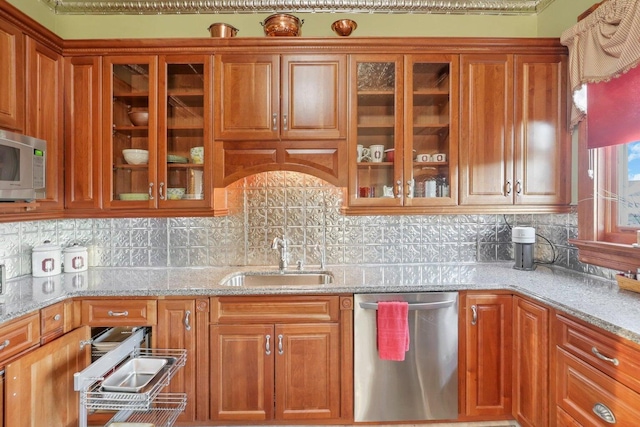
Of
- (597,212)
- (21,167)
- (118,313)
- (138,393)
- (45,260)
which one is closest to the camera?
(138,393)

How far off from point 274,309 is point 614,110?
2.20 meters

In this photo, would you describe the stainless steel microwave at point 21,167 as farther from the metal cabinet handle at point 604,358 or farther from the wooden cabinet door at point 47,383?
the metal cabinet handle at point 604,358

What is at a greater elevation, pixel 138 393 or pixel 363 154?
pixel 363 154

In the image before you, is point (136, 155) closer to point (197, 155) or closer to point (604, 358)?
point (197, 155)

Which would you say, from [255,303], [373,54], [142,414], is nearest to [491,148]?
[373,54]

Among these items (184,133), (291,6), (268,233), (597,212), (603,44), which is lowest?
(268,233)

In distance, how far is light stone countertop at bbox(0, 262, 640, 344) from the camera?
1560 millimetres

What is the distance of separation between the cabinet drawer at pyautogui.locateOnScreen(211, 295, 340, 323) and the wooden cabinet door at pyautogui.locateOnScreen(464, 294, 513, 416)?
0.81 meters

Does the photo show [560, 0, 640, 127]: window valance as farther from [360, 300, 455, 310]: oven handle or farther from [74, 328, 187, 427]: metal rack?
[74, 328, 187, 427]: metal rack

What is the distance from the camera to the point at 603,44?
73.0 inches

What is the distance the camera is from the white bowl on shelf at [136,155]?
2240 mm

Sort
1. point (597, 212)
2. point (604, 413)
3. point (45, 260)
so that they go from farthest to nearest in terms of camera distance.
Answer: point (45, 260), point (597, 212), point (604, 413)

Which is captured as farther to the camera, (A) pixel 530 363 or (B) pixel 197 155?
(B) pixel 197 155

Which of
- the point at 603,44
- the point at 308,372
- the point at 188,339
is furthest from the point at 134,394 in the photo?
the point at 603,44
